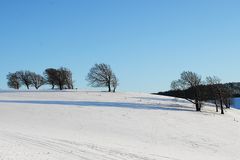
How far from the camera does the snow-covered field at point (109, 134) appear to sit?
1992 centimetres

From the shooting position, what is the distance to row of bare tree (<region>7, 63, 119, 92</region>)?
3278 inches

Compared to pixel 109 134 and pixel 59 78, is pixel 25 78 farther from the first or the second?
pixel 109 134

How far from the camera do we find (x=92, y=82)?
3332 inches

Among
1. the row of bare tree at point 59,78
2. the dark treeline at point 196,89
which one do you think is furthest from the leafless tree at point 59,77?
the dark treeline at point 196,89

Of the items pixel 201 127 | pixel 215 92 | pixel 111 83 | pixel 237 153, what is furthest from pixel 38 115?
pixel 111 83

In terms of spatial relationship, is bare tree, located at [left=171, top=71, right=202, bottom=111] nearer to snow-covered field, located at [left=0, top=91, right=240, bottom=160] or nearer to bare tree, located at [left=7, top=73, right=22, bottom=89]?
snow-covered field, located at [left=0, top=91, right=240, bottom=160]

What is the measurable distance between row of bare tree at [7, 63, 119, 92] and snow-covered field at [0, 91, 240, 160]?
34.8 metres

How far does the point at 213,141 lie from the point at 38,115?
18833mm

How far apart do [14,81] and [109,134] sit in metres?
83.3

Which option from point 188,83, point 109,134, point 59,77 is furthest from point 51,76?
point 109,134

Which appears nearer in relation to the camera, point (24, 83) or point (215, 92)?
point (215, 92)

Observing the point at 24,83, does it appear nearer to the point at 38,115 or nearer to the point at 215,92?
the point at 215,92

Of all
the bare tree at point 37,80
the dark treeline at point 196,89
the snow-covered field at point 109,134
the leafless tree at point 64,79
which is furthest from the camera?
the bare tree at point 37,80

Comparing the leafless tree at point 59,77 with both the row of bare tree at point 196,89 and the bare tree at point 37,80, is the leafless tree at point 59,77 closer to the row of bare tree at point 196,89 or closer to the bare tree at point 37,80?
the bare tree at point 37,80
